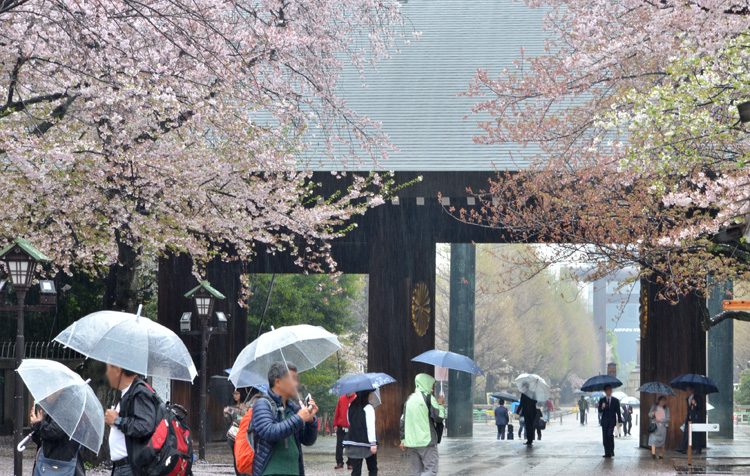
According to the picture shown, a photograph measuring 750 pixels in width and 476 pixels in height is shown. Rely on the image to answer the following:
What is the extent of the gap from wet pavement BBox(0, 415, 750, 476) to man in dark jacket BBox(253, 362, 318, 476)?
30.1 ft

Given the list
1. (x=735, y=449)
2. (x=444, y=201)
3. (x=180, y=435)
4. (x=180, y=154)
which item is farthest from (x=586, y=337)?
(x=180, y=435)

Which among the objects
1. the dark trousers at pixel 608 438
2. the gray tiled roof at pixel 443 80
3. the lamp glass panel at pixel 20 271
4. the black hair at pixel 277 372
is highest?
the gray tiled roof at pixel 443 80

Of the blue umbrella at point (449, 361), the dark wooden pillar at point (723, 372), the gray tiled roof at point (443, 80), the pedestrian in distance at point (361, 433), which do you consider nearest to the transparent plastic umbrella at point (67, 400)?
the pedestrian in distance at point (361, 433)

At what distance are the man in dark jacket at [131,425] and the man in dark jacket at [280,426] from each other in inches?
25.4

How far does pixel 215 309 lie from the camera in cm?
2230

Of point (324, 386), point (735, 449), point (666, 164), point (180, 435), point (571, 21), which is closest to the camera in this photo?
point (180, 435)

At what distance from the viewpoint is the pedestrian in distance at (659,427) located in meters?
18.3

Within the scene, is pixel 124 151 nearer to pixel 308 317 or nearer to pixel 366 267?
pixel 366 267

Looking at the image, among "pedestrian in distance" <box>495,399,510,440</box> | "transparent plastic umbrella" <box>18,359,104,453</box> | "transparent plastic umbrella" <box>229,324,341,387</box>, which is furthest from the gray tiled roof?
"transparent plastic umbrella" <box>18,359,104,453</box>

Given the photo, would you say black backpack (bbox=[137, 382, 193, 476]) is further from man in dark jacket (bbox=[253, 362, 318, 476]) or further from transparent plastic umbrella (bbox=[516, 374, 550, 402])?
transparent plastic umbrella (bbox=[516, 374, 550, 402])

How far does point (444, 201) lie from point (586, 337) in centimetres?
6458

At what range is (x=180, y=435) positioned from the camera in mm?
6215

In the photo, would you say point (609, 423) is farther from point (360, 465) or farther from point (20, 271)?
point (20, 271)

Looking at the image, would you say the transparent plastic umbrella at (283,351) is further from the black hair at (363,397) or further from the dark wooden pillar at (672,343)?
the dark wooden pillar at (672,343)
